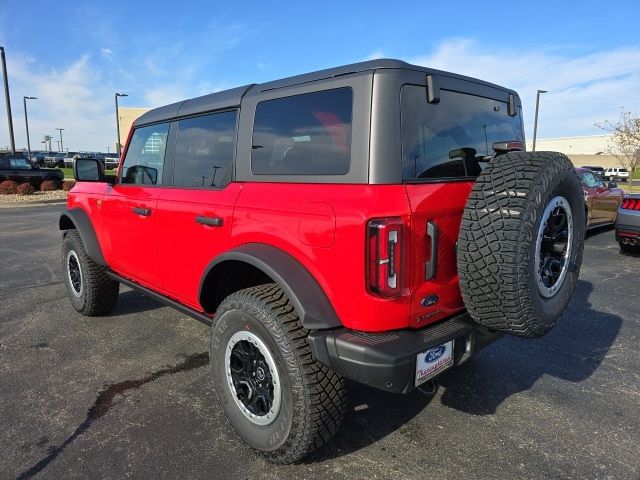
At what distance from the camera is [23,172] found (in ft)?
64.5

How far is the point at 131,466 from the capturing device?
231cm

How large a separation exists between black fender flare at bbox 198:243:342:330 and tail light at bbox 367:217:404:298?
0.84 ft

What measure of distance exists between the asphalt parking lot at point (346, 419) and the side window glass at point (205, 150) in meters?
1.46

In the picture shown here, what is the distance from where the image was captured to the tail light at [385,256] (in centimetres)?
194

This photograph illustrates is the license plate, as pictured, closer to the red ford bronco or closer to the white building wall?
the red ford bronco

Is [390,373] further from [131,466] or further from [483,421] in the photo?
[131,466]

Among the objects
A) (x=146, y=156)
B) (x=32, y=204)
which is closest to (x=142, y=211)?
(x=146, y=156)

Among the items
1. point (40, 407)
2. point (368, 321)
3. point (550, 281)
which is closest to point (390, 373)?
point (368, 321)

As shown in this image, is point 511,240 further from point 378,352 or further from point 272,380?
point 272,380

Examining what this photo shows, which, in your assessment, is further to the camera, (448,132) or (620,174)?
(620,174)

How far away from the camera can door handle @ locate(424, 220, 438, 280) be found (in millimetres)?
2098

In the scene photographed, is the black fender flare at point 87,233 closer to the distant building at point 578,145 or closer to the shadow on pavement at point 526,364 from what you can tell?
the shadow on pavement at point 526,364

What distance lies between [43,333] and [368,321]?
11.6 ft

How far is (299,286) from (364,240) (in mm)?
402
